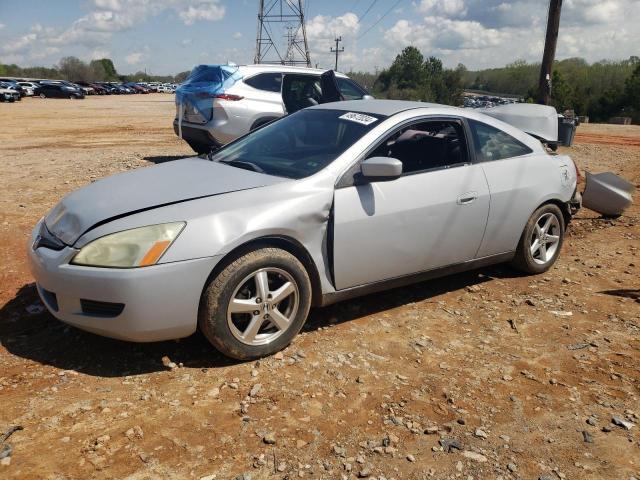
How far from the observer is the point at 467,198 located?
4227 millimetres

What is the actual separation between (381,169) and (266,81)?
656 centimetres

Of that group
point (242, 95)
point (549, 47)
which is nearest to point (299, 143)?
point (242, 95)

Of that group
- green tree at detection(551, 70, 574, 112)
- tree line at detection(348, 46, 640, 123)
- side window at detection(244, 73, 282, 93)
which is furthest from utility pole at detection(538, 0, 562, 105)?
green tree at detection(551, 70, 574, 112)

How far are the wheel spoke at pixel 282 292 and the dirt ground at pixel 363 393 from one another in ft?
1.30

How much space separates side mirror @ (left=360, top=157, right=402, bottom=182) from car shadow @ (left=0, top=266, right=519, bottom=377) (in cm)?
115

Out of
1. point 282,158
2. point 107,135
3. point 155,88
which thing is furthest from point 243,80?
point 155,88

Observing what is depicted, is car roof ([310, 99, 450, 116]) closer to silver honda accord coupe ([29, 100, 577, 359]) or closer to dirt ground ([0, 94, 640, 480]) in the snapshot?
silver honda accord coupe ([29, 100, 577, 359])

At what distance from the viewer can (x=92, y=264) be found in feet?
9.96

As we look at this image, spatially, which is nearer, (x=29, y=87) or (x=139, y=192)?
(x=139, y=192)

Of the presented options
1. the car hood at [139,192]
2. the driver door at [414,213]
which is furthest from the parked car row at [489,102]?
the car hood at [139,192]

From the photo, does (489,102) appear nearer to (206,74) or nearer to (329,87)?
(329,87)

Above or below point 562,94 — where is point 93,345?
below

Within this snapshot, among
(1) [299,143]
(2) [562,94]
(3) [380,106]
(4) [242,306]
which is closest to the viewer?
(4) [242,306]

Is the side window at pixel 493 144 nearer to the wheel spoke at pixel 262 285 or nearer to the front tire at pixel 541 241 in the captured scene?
the front tire at pixel 541 241
